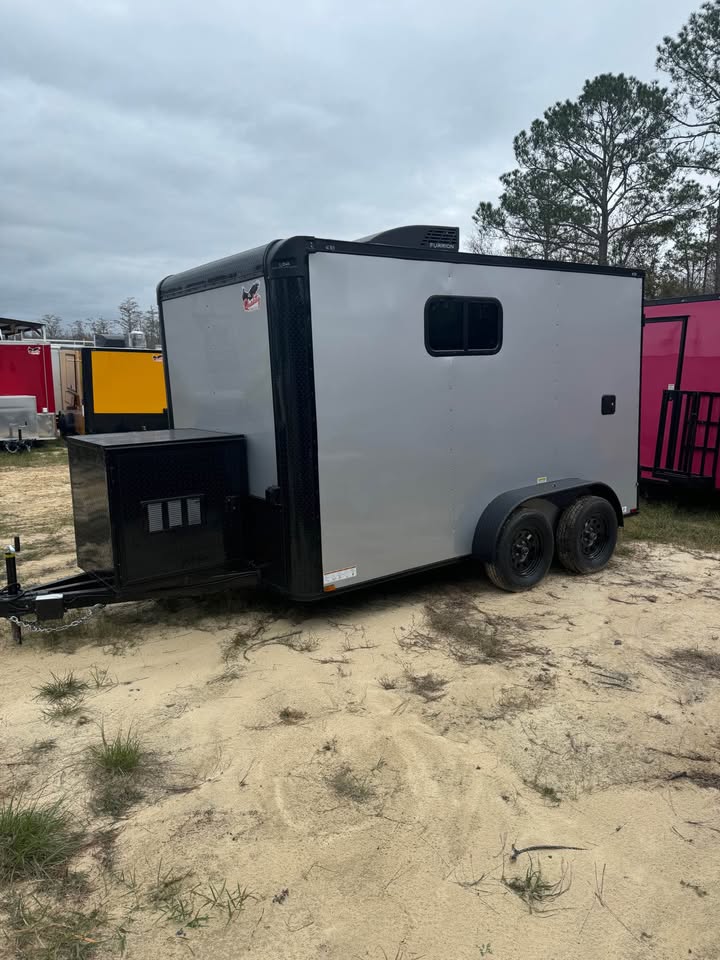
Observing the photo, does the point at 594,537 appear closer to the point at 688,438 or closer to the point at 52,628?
the point at 688,438

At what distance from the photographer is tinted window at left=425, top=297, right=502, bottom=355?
502 centimetres

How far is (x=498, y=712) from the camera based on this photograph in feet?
12.3

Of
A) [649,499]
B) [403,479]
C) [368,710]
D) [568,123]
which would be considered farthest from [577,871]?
[568,123]

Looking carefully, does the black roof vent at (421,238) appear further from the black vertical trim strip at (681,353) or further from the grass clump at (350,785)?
the black vertical trim strip at (681,353)

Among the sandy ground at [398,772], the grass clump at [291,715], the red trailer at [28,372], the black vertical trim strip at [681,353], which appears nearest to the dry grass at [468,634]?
the sandy ground at [398,772]

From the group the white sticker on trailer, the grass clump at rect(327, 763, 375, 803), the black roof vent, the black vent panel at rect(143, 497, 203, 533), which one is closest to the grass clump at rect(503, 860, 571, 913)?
the grass clump at rect(327, 763, 375, 803)

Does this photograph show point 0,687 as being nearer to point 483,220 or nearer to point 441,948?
point 441,948

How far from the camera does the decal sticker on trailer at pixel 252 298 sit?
454cm

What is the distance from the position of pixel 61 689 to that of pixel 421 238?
12.0ft

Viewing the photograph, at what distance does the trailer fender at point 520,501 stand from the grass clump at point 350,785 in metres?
2.48

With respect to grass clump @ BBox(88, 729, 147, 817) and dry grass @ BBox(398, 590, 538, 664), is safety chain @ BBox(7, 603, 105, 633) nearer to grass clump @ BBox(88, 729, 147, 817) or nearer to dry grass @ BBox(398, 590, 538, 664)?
grass clump @ BBox(88, 729, 147, 817)

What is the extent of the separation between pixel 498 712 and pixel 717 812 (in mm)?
1096

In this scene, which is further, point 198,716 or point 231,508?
point 231,508

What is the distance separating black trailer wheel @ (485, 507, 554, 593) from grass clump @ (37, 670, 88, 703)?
115 inches
